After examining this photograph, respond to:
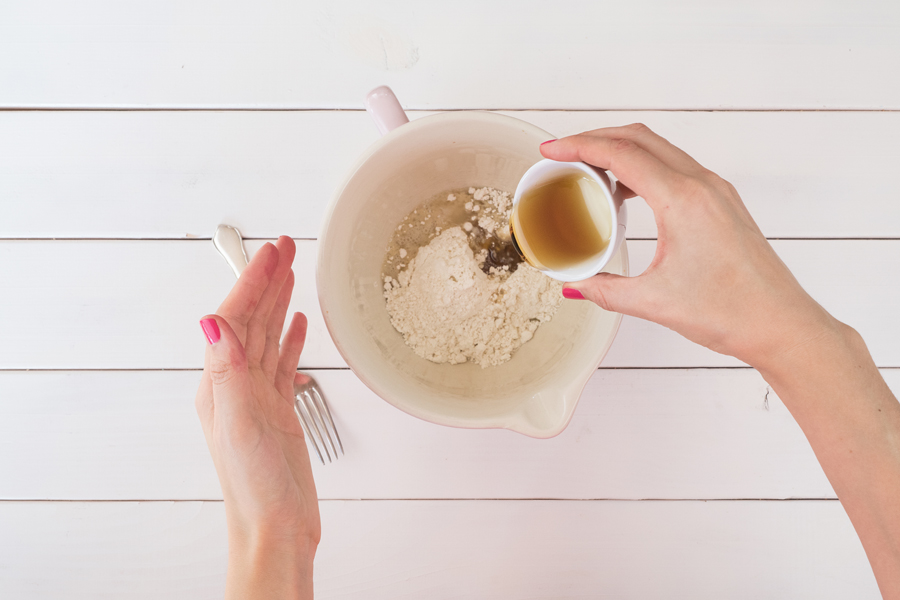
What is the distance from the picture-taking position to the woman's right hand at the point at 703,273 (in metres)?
0.53

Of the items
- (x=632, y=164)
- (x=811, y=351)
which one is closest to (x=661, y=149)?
(x=632, y=164)

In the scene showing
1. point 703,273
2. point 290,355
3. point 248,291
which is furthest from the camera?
point 290,355

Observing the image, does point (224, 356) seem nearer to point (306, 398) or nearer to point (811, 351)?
point (306, 398)

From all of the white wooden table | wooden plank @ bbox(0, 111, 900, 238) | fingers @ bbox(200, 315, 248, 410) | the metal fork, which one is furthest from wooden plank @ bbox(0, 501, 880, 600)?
wooden plank @ bbox(0, 111, 900, 238)

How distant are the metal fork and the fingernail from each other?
0.76 ft

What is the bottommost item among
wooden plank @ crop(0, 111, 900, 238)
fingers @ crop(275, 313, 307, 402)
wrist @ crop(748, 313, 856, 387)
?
wrist @ crop(748, 313, 856, 387)

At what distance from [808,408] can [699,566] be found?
1.26 ft

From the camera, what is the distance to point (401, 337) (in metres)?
0.75

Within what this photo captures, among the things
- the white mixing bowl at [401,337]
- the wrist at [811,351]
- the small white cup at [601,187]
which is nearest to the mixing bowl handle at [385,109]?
the white mixing bowl at [401,337]

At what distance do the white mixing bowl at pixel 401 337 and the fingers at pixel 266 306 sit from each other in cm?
9

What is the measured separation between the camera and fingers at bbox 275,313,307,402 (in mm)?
748

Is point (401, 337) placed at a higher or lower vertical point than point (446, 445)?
higher

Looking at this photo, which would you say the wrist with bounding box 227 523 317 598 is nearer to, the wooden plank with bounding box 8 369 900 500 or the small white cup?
the wooden plank with bounding box 8 369 900 500

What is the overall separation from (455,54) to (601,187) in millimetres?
391
